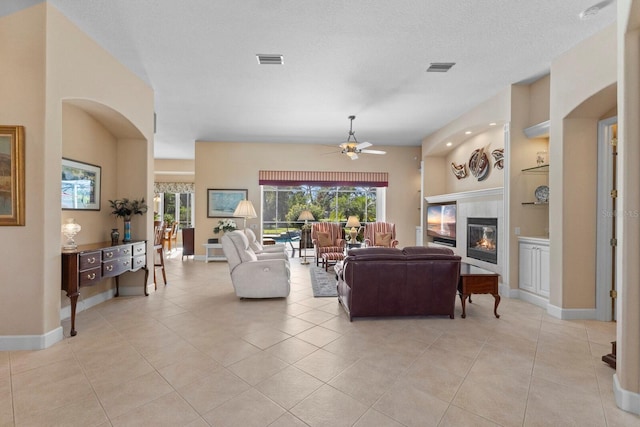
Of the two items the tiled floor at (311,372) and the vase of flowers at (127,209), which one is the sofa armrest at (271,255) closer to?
the tiled floor at (311,372)

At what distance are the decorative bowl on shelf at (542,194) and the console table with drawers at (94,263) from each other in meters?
→ 5.80

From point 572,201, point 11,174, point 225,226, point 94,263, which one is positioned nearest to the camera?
point 11,174

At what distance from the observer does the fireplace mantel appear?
5.00 m

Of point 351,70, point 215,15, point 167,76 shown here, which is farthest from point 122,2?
point 351,70

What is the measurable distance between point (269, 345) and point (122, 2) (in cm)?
341

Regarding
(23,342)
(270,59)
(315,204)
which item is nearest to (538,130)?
(270,59)

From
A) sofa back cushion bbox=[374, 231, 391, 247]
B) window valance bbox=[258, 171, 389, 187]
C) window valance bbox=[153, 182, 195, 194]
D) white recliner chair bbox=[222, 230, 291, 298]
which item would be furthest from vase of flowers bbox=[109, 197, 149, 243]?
window valance bbox=[153, 182, 195, 194]

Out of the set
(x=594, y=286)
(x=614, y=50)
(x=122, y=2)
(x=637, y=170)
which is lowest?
(x=594, y=286)

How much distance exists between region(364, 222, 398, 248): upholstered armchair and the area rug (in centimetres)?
126

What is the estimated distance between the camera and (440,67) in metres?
3.99

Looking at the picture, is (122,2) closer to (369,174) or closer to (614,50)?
(614,50)

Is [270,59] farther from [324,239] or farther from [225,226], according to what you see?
[225,226]

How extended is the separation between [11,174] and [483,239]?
250 inches

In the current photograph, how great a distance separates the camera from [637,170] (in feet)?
6.38
